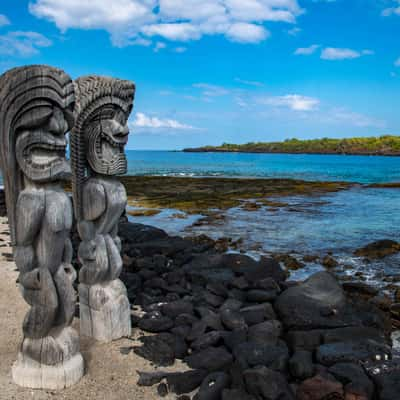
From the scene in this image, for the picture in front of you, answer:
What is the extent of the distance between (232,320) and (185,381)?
1.41 meters

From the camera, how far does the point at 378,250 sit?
11.1 metres

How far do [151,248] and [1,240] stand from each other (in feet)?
12.4

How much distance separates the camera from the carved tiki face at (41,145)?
371 cm

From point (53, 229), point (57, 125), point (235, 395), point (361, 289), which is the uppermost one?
point (57, 125)

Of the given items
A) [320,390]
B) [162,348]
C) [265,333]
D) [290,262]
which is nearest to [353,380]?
[320,390]

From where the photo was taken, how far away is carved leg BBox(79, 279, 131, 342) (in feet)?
16.7

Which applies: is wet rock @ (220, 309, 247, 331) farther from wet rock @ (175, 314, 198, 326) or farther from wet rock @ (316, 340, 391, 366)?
wet rock @ (316, 340, 391, 366)

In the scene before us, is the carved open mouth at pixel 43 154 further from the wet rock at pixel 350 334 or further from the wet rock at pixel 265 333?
the wet rock at pixel 350 334

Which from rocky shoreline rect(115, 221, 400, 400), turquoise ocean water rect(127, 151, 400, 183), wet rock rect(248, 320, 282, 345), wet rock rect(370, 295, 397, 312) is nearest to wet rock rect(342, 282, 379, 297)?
rocky shoreline rect(115, 221, 400, 400)

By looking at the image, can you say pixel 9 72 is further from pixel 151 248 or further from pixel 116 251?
pixel 151 248

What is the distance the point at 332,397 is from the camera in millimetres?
4016

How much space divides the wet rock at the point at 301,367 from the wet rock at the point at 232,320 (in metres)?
0.96

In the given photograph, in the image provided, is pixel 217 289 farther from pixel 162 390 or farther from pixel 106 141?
pixel 106 141

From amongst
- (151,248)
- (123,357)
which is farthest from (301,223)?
(123,357)
